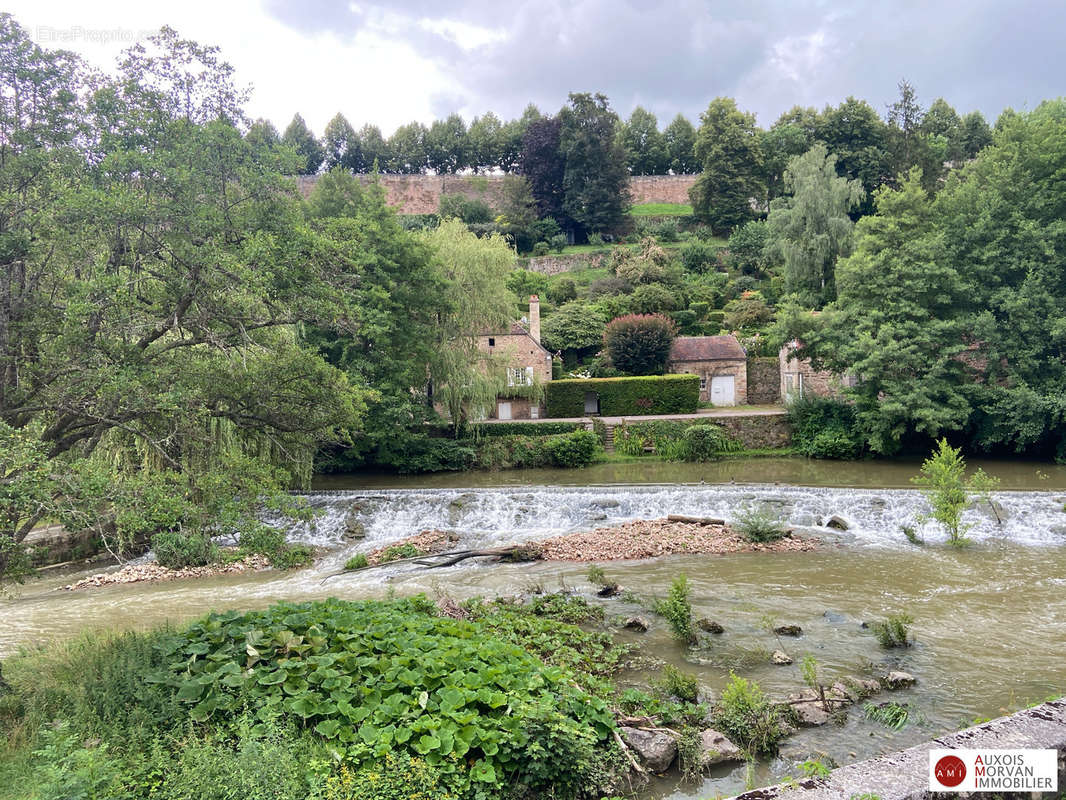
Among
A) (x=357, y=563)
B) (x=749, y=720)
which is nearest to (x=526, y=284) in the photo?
(x=357, y=563)

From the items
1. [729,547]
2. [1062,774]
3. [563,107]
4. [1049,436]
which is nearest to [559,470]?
[729,547]

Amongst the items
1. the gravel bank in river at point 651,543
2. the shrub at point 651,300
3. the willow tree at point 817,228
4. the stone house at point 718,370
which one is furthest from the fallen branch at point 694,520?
the shrub at point 651,300

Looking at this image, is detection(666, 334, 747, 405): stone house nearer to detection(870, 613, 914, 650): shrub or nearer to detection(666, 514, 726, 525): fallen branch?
detection(666, 514, 726, 525): fallen branch

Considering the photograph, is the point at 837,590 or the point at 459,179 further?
the point at 459,179

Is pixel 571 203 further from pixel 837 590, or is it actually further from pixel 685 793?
pixel 685 793

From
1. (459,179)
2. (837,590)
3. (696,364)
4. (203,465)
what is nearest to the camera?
(203,465)

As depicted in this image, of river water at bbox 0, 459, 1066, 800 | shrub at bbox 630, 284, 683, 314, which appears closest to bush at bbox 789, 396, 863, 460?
river water at bbox 0, 459, 1066, 800

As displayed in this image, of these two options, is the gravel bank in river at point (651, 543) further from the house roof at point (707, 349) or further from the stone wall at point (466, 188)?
the stone wall at point (466, 188)

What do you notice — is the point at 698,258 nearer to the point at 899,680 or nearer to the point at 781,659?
the point at 781,659

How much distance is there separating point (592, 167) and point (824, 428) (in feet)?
136

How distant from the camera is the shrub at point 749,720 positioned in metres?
5.89

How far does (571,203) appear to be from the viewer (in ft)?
200

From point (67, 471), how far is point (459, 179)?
70.7 meters

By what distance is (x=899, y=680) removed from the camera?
722cm
